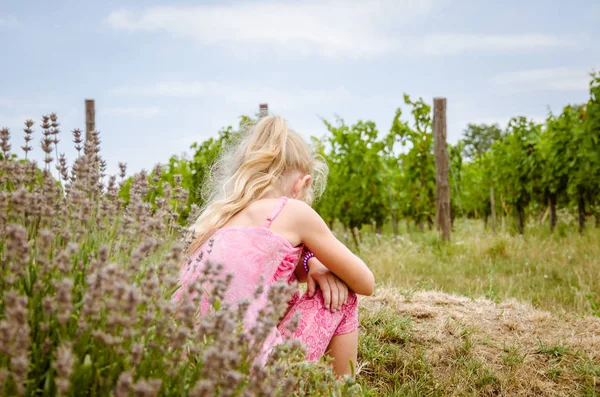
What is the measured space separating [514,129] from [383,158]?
3183mm

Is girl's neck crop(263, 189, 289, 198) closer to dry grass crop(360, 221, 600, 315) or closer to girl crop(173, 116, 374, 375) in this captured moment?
girl crop(173, 116, 374, 375)

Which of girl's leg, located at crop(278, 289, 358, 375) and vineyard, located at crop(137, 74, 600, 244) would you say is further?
vineyard, located at crop(137, 74, 600, 244)

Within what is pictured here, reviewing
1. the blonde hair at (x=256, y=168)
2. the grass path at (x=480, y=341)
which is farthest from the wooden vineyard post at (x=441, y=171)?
the blonde hair at (x=256, y=168)

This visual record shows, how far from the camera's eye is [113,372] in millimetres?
1213

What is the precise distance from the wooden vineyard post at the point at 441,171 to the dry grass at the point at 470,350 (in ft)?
13.7

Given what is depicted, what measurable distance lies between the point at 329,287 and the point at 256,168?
2.16ft

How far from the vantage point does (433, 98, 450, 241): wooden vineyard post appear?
27.0ft

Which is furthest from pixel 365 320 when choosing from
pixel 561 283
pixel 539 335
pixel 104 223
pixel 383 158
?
pixel 383 158

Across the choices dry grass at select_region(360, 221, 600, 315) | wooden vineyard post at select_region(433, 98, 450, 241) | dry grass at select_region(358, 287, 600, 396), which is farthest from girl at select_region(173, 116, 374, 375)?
wooden vineyard post at select_region(433, 98, 450, 241)

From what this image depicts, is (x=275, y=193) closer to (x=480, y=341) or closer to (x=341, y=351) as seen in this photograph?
(x=341, y=351)

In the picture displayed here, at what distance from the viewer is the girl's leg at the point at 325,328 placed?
92.9 inches

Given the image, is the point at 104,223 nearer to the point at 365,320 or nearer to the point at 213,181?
the point at 213,181

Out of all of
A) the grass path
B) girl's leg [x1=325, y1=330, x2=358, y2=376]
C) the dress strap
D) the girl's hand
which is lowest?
the grass path

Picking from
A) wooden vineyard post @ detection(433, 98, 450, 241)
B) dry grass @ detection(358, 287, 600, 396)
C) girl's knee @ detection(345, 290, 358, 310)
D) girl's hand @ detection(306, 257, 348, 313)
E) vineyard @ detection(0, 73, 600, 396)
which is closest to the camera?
vineyard @ detection(0, 73, 600, 396)
